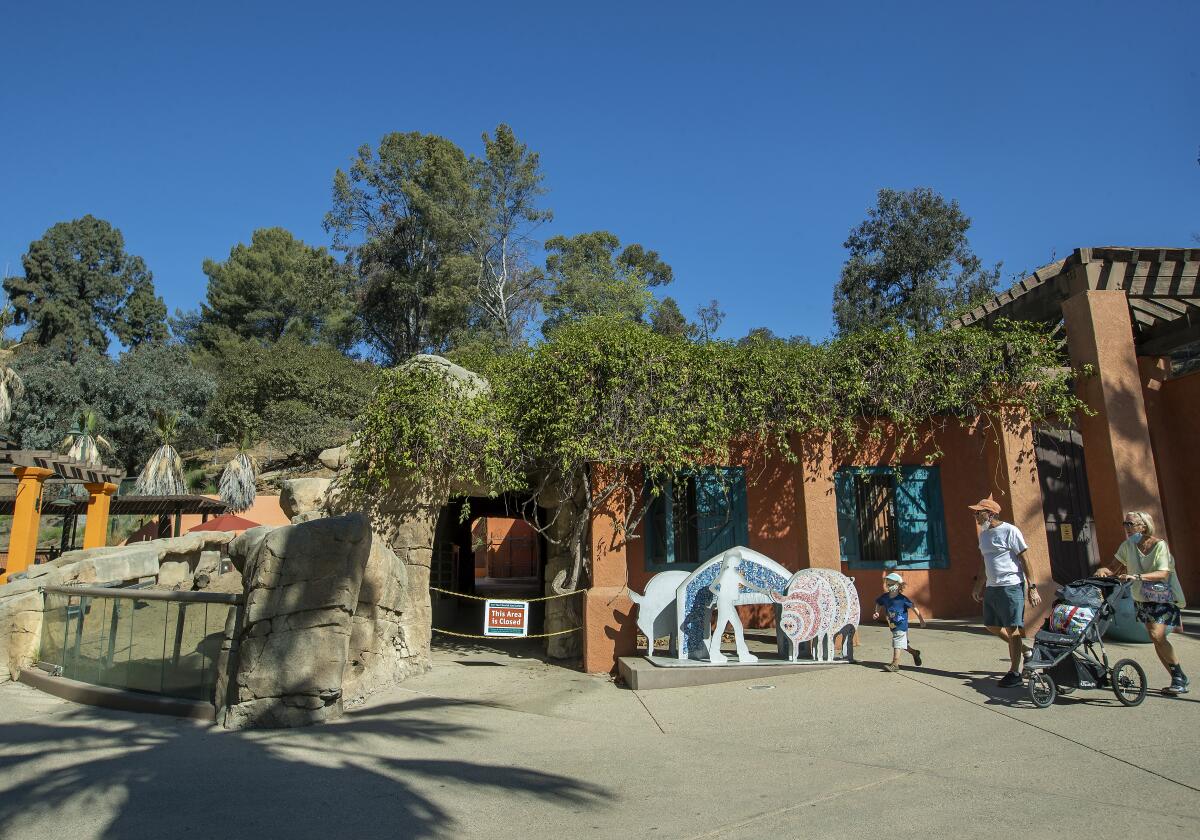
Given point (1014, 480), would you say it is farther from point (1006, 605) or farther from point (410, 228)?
point (410, 228)

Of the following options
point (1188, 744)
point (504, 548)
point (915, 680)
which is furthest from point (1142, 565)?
point (504, 548)

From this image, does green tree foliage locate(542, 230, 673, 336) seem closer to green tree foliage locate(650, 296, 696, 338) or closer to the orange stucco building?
green tree foliage locate(650, 296, 696, 338)

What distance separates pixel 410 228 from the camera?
34344 mm

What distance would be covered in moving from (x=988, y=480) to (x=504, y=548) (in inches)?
988

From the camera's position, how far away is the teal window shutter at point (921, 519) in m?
10.7

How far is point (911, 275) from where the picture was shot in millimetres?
28969

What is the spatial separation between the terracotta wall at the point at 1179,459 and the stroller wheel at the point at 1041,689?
5751 mm

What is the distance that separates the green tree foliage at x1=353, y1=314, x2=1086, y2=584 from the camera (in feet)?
29.9

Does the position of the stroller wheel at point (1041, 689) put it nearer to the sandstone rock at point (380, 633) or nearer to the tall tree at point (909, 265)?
the sandstone rock at point (380, 633)

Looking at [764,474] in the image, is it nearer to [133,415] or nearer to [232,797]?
[232,797]

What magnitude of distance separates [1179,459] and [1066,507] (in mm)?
1615

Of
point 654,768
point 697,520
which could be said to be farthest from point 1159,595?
point 697,520

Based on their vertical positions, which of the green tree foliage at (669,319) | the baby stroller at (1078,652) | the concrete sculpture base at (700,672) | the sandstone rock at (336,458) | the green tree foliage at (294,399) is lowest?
the concrete sculpture base at (700,672)

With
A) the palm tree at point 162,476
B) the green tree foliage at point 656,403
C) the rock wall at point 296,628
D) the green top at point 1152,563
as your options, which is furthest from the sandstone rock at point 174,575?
the green top at point 1152,563
